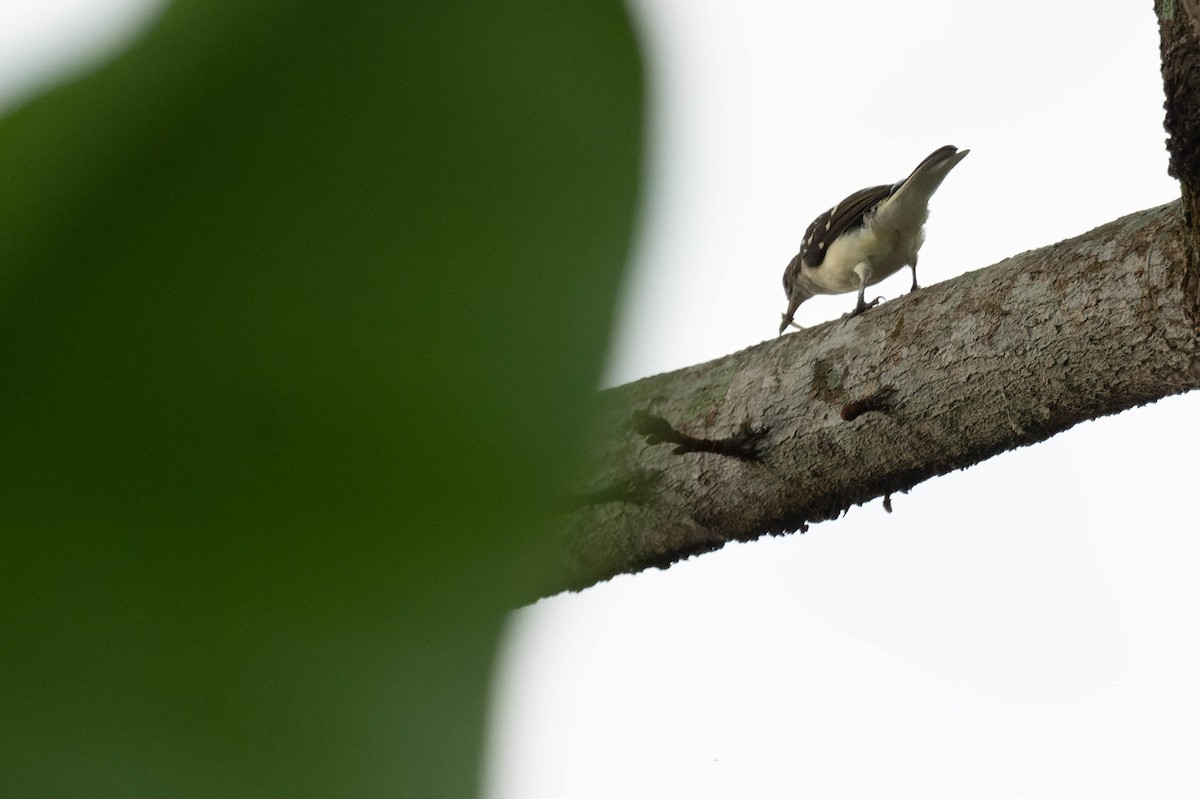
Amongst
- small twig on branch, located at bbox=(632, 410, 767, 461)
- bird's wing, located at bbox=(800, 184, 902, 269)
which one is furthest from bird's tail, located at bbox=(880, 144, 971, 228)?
small twig on branch, located at bbox=(632, 410, 767, 461)

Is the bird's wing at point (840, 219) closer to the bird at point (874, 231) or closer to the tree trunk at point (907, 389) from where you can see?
the bird at point (874, 231)

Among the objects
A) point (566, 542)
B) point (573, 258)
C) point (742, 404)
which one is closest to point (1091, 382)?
point (742, 404)

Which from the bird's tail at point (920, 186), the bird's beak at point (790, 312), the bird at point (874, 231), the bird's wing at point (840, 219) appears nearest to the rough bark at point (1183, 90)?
the bird at point (874, 231)

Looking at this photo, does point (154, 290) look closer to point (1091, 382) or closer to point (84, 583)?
point (84, 583)

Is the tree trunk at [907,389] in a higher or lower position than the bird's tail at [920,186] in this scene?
lower

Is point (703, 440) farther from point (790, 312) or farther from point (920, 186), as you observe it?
point (790, 312)

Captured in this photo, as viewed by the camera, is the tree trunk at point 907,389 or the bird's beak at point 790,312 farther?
the bird's beak at point 790,312

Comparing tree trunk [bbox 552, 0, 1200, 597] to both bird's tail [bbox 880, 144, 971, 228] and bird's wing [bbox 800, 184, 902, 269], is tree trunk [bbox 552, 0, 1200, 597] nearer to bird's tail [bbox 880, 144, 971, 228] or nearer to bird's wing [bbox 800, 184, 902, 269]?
bird's tail [bbox 880, 144, 971, 228]

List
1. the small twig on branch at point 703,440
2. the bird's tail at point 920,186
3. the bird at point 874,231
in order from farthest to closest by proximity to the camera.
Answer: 1. the bird at point 874,231
2. the bird's tail at point 920,186
3. the small twig on branch at point 703,440
